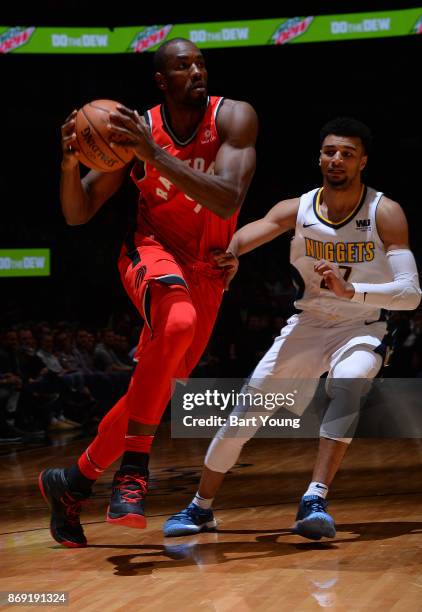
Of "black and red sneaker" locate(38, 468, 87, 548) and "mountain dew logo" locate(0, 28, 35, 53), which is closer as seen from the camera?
"black and red sneaker" locate(38, 468, 87, 548)

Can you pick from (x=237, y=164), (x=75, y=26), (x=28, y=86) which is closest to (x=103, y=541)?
(x=237, y=164)

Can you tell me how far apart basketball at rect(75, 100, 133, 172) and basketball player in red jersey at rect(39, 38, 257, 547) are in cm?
5

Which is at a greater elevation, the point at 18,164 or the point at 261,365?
the point at 18,164

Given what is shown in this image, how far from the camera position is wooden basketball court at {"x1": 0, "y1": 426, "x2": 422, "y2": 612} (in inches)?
113

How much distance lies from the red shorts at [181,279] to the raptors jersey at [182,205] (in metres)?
0.05

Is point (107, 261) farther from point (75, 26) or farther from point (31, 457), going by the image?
point (31, 457)

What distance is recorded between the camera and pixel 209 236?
3.78 meters

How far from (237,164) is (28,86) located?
1375 cm

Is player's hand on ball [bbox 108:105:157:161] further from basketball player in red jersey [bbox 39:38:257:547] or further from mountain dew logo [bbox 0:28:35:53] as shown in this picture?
mountain dew logo [bbox 0:28:35:53]

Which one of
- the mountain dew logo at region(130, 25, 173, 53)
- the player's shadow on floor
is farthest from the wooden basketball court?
the mountain dew logo at region(130, 25, 173, 53)

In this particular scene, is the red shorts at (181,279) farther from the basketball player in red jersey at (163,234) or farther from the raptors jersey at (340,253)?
the raptors jersey at (340,253)

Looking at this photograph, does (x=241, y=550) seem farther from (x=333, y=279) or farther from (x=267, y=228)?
(x=267, y=228)

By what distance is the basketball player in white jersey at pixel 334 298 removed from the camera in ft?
13.0

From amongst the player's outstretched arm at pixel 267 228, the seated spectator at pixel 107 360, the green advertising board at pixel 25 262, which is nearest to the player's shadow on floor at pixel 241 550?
the player's outstretched arm at pixel 267 228
